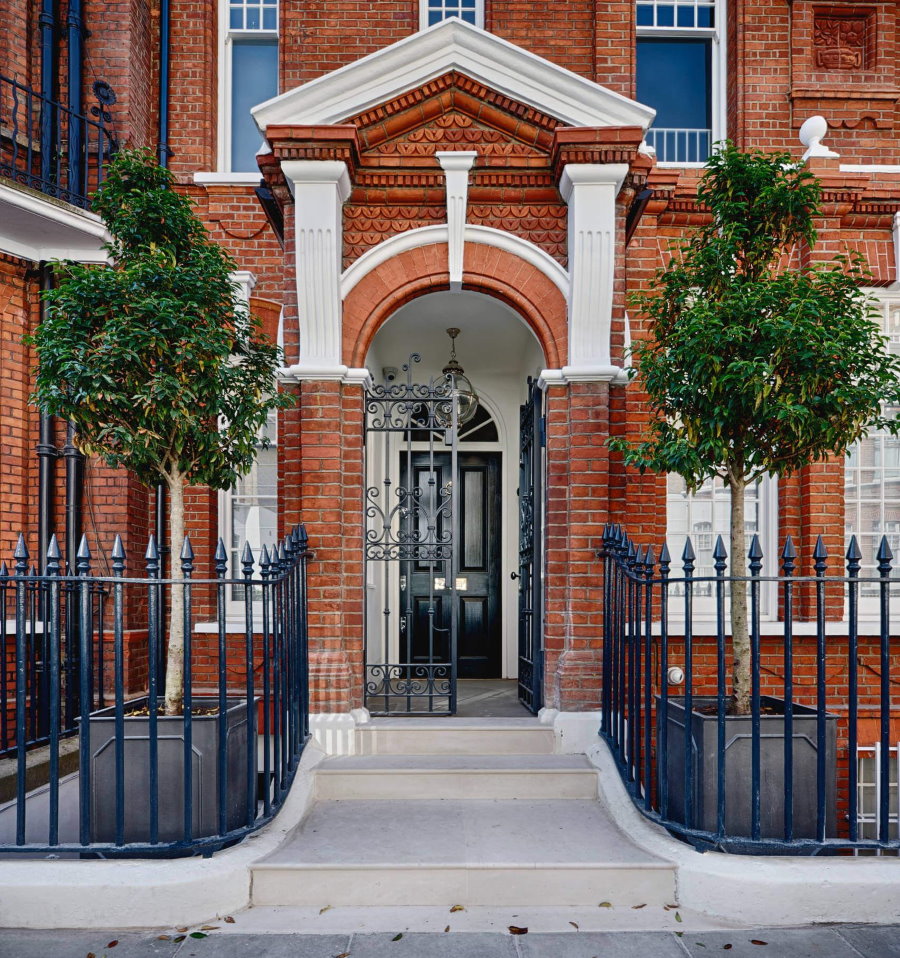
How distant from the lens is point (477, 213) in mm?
6188

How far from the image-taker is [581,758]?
558 centimetres

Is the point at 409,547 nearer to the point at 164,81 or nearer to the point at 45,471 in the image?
the point at 45,471

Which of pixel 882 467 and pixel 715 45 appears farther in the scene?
pixel 715 45

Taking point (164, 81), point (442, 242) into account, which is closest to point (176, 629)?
point (442, 242)

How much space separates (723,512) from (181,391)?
17.0 feet

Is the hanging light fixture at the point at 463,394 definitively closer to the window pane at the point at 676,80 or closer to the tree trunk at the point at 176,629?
the window pane at the point at 676,80

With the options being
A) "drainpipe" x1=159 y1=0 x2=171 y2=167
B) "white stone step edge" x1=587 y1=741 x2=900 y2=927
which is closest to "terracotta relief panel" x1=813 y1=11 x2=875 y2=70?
"drainpipe" x1=159 y1=0 x2=171 y2=167

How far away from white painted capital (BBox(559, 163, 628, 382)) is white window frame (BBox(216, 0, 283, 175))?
12.5ft

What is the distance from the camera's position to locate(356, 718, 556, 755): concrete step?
5773mm

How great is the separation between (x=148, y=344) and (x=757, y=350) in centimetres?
335

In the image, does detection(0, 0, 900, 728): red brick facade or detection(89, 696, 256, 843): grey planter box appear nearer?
detection(89, 696, 256, 843): grey planter box

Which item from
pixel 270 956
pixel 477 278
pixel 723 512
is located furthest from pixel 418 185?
pixel 270 956

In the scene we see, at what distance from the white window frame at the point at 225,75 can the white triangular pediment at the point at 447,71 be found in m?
2.56

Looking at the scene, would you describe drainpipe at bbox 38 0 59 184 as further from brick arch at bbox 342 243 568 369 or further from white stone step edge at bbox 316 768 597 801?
white stone step edge at bbox 316 768 597 801
